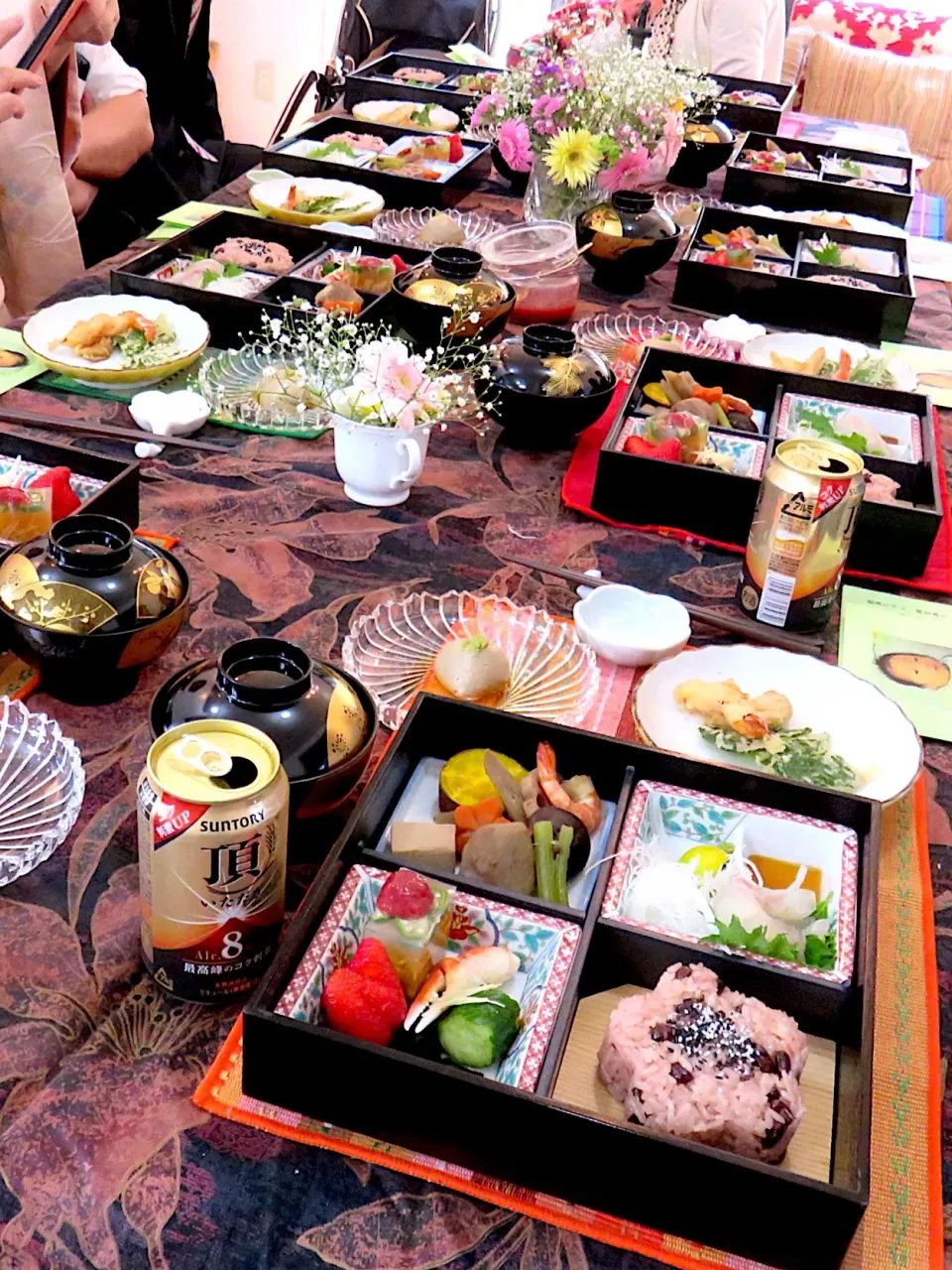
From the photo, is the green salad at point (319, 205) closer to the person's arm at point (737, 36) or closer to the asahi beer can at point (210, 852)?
the asahi beer can at point (210, 852)

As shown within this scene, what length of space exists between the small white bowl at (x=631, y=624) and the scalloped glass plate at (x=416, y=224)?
1106mm

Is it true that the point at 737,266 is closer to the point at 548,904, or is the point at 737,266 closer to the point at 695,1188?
the point at 548,904

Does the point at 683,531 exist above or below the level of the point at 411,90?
below

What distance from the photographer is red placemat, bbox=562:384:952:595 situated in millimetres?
1368

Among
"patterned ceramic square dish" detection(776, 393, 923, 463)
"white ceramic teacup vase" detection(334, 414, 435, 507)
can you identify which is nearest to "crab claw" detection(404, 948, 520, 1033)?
"white ceramic teacup vase" detection(334, 414, 435, 507)

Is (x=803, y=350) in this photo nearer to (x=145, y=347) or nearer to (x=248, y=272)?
(x=248, y=272)

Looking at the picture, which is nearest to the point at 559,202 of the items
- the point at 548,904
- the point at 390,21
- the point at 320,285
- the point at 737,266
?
the point at 737,266

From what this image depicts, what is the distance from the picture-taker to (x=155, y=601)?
39.4 inches

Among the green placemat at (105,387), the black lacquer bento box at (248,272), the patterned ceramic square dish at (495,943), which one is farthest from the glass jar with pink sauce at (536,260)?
the patterned ceramic square dish at (495,943)

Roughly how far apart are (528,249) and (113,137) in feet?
4.12

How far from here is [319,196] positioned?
2.14 m

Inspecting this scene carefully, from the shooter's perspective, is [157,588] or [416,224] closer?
[157,588]

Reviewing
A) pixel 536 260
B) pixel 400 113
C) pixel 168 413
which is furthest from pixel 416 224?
pixel 168 413

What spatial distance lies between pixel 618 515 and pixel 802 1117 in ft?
2.73
